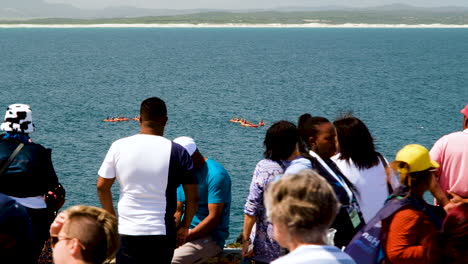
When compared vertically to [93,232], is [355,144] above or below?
below

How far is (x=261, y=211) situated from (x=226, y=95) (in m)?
87.8

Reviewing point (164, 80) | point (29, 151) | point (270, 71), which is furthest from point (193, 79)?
point (29, 151)

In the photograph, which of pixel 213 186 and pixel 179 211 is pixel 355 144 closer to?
pixel 213 186

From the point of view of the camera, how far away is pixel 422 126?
68062 millimetres

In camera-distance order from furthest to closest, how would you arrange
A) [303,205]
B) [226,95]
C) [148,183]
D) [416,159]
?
[226,95], [148,183], [416,159], [303,205]

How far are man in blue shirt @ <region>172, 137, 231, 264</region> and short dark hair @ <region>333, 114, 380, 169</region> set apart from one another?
1.54 m

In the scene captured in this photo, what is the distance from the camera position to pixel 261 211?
6.92 meters

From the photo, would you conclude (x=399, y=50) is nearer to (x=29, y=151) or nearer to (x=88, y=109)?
(x=88, y=109)

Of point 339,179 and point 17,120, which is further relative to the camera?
point 17,120

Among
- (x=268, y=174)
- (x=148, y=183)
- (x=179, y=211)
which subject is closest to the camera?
(x=148, y=183)

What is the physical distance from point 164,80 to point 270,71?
26627 mm

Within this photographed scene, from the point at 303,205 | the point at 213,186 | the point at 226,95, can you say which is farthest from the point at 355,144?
the point at 226,95

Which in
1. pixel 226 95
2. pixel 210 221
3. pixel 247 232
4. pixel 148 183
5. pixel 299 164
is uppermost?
pixel 299 164

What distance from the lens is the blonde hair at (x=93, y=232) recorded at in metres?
3.89
